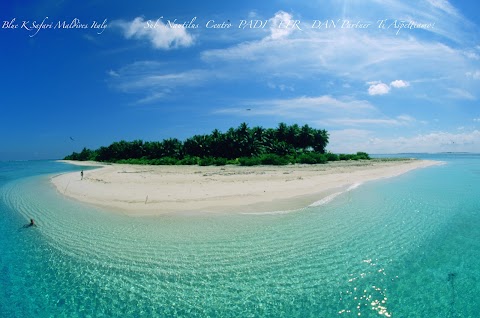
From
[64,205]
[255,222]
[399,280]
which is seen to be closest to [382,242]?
[399,280]

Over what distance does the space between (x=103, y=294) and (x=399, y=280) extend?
249 inches

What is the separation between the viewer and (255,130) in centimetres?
6456

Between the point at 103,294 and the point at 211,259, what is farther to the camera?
the point at 211,259

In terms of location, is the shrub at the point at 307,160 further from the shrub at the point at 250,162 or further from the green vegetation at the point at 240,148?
the shrub at the point at 250,162

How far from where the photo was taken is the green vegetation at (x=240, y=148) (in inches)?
1982

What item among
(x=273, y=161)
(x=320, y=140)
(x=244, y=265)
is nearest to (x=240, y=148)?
(x=273, y=161)

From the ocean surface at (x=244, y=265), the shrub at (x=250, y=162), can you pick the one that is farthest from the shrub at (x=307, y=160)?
the ocean surface at (x=244, y=265)

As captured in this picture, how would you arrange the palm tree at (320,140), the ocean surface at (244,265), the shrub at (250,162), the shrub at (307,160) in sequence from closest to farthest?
the ocean surface at (244,265) < the shrub at (250,162) < the shrub at (307,160) < the palm tree at (320,140)

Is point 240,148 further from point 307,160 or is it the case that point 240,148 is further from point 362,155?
point 362,155

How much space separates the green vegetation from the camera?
50.3 metres

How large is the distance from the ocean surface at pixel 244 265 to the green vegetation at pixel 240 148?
3317cm

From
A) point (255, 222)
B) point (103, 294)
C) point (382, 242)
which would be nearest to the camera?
point (103, 294)

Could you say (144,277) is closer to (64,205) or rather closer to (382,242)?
(382,242)

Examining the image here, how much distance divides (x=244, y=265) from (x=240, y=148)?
51.8 meters
